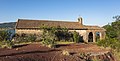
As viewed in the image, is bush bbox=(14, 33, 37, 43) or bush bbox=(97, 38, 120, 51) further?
bush bbox=(14, 33, 37, 43)

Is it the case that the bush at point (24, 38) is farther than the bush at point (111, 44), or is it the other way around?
the bush at point (24, 38)

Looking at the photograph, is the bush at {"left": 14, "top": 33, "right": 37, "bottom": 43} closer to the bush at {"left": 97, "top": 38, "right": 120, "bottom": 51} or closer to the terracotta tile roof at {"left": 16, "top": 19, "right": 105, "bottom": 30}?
the terracotta tile roof at {"left": 16, "top": 19, "right": 105, "bottom": 30}

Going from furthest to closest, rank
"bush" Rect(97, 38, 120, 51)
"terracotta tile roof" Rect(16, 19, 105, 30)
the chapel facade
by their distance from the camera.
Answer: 1. "terracotta tile roof" Rect(16, 19, 105, 30)
2. the chapel facade
3. "bush" Rect(97, 38, 120, 51)

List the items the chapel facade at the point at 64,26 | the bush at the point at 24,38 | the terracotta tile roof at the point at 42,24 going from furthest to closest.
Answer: the terracotta tile roof at the point at 42,24, the chapel facade at the point at 64,26, the bush at the point at 24,38

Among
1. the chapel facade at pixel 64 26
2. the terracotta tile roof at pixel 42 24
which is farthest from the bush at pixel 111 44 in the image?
the terracotta tile roof at pixel 42 24

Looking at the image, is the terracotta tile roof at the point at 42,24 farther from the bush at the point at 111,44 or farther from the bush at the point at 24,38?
the bush at the point at 111,44

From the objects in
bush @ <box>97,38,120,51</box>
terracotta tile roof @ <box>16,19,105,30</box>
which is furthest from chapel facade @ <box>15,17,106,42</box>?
bush @ <box>97,38,120,51</box>

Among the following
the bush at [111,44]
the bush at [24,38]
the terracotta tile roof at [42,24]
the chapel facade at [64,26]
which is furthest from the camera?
the terracotta tile roof at [42,24]

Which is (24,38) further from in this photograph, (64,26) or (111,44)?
(111,44)

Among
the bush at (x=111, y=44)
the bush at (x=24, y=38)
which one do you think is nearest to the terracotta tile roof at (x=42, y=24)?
the bush at (x=24, y=38)

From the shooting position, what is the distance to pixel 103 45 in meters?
27.3

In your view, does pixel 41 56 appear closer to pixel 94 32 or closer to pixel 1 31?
pixel 1 31

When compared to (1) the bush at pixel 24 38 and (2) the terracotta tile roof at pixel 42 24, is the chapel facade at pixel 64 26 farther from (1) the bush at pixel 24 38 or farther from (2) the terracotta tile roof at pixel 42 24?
(1) the bush at pixel 24 38

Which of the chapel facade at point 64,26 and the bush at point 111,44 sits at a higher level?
the chapel facade at point 64,26
